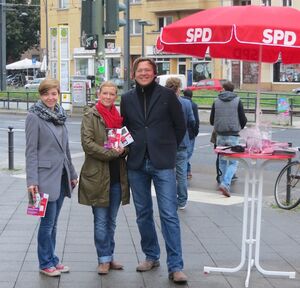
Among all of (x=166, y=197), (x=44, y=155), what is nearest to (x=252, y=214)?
(x=166, y=197)

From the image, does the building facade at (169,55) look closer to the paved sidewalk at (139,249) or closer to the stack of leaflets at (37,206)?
the paved sidewalk at (139,249)

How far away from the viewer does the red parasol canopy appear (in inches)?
214

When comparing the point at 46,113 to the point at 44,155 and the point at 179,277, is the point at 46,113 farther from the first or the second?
the point at 179,277

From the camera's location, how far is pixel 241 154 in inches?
222

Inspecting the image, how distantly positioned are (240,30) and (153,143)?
3.96 feet

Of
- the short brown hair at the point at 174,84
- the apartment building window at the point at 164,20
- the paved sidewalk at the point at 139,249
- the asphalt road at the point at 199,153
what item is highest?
the apartment building window at the point at 164,20

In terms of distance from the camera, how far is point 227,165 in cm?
1071

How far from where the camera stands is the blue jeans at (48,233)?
560 cm

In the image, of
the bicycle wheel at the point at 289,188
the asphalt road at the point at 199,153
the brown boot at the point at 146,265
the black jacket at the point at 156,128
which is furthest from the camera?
the asphalt road at the point at 199,153

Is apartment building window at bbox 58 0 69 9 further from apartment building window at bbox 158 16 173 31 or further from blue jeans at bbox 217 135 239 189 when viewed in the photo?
blue jeans at bbox 217 135 239 189

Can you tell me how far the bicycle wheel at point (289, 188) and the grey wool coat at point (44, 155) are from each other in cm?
479

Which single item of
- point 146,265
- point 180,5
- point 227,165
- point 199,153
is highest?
point 180,5

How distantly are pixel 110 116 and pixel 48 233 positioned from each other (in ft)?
3.78

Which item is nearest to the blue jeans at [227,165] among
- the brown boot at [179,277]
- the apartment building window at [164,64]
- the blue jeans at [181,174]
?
the blue jeans at [181,174]
